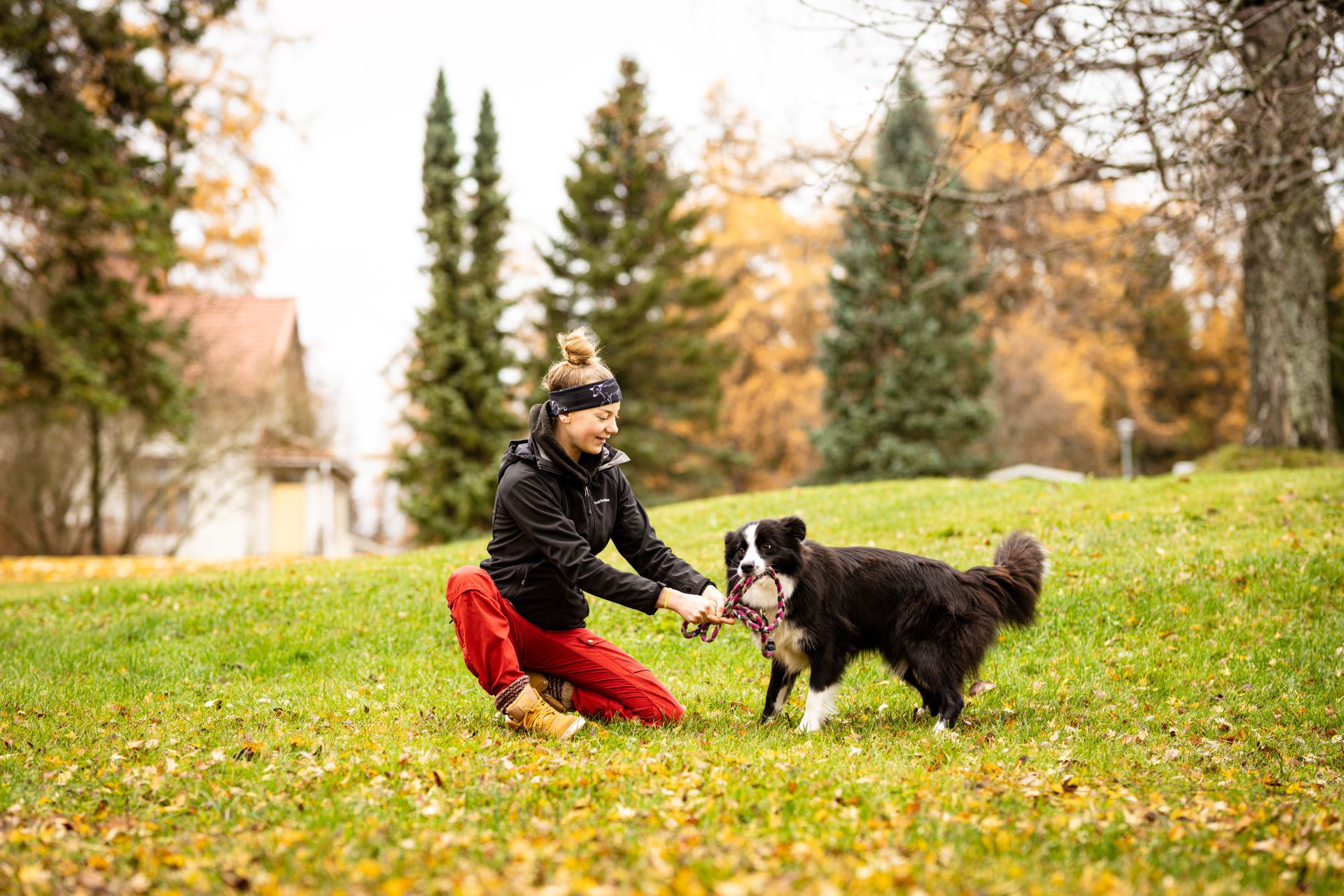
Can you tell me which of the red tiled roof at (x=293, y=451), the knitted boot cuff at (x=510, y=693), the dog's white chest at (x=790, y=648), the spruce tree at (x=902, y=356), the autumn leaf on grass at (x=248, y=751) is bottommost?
the autumn leaf on grass at (x=248, y=751)

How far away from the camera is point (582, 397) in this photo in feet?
16.1

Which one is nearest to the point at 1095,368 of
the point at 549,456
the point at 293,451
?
the point at 293,451

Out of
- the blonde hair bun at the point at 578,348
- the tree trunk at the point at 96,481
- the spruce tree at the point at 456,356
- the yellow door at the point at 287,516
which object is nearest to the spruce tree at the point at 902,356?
the spruce tree at the point at 456,356

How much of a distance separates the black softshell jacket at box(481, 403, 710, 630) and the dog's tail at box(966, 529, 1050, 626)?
162 cm

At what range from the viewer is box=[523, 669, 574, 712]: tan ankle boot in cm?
534

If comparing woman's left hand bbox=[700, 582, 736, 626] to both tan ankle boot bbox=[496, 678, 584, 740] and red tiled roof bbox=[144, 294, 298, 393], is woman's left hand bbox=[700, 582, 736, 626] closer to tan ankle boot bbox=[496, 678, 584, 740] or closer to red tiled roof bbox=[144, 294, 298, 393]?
tan ankle boot bbox=[496, 678, 584, 740]

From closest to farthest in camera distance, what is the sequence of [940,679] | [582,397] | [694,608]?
[694,608] < [582,397] < [940,679]

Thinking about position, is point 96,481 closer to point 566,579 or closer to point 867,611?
point 566,579

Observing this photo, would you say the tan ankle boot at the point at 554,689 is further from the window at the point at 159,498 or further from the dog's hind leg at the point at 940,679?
the window at the point at 159,498

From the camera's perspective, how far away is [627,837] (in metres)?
3.26

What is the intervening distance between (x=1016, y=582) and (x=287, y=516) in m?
29.5

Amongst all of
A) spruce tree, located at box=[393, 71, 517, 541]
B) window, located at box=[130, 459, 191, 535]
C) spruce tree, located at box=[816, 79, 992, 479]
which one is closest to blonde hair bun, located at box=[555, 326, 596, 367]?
spruce tree, located at box=[393, 71, 517, 541]

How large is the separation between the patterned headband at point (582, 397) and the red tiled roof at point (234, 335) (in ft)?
61.6

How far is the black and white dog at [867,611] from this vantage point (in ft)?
17.2
